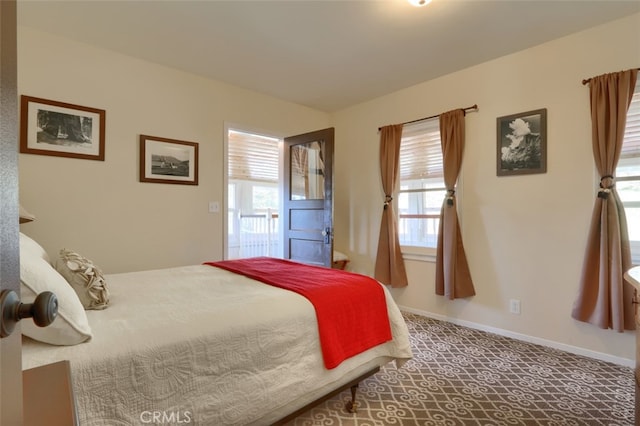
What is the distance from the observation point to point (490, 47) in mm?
2793

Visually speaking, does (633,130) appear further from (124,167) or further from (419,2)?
(124,167)

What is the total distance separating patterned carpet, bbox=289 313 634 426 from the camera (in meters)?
1.72

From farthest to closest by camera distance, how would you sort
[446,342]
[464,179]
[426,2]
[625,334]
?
[464,179] → [446,342] → [625,334] → [426,2]

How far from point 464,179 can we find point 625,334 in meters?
1.78

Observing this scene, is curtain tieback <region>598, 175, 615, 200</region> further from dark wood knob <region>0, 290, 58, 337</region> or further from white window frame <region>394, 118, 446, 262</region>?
dark wood knob <region>0, 290, 58, 337</region>

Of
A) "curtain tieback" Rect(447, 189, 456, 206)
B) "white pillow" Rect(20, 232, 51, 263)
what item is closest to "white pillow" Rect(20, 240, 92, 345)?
"white pillow" Rect(20, 232, 51, 263)

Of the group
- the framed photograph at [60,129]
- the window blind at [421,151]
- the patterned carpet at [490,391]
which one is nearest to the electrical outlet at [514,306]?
the patterned carpet at [490,391]

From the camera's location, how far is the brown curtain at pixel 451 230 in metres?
3.15

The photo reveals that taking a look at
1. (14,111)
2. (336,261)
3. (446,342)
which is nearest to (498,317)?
(446,342)

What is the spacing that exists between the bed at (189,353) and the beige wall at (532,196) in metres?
1.71

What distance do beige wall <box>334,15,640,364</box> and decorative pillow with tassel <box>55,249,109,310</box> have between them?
3092mm

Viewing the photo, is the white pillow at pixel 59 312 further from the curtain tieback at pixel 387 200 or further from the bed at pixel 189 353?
the curtain tieback at pixel 387 200

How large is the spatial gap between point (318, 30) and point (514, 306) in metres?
3.07

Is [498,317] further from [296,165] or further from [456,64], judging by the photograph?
[296,165]
